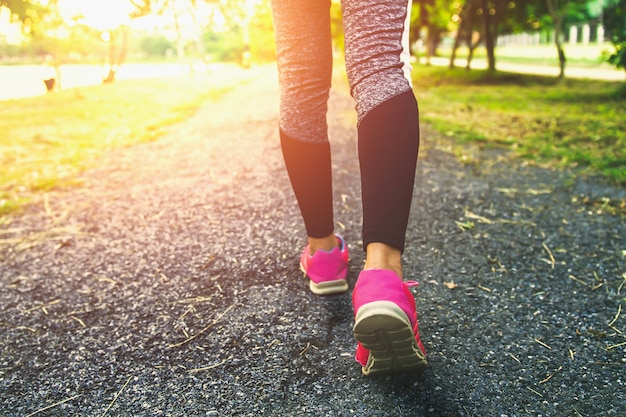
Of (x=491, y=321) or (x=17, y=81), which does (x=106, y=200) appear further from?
(x=17, y=81)

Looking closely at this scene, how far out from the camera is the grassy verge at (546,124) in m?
3.34

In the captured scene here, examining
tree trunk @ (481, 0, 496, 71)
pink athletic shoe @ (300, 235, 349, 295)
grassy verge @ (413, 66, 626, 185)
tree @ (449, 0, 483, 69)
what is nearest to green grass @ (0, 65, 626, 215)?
grassy verge @ (413, 66, 626, 185)

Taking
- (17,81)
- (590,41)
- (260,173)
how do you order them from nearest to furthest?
1. (260,173)
2. (17,81)
3. (590,41)

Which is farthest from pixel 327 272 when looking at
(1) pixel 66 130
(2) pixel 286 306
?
(1) pixel 66 130

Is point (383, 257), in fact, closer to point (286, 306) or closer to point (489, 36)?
point (286, 306)

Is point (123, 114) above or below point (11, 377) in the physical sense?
above

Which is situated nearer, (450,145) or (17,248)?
(17,248)

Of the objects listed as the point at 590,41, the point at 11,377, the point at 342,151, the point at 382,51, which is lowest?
the point at 11,377

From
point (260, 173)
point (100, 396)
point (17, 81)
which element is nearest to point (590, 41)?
point (17, 81)

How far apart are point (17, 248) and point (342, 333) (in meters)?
1.70

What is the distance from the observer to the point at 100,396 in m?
1.14

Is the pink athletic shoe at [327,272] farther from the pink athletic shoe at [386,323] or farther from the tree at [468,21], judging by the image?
the tree at [468,21]

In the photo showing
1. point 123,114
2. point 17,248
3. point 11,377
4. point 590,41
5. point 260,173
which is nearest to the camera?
point 11,377

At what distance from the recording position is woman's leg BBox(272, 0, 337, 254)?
127 cm
